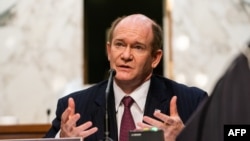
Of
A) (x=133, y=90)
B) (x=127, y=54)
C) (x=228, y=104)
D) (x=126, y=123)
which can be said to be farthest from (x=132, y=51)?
(x=228, y=104)

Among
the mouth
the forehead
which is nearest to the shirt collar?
the mouth

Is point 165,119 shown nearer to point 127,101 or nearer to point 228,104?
point 127,101

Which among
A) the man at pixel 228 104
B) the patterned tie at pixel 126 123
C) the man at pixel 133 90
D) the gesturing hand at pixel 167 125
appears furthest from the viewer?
the man at pixel 133 90

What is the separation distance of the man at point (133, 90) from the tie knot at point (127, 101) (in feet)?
0.06

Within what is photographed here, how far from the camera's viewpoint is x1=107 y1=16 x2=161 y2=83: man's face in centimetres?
273

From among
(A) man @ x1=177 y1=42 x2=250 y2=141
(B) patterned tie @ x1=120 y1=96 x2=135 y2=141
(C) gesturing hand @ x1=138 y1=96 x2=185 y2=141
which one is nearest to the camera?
(A) man @ x1=177 y1=42 x2=250 y2=141

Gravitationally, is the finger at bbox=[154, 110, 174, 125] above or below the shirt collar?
below

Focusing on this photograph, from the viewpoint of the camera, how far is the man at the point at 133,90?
8.93 ft

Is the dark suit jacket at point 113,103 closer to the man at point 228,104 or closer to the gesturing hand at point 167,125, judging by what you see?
the gesturing hand at point 167,125

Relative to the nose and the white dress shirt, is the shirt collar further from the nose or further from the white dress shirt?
the nose

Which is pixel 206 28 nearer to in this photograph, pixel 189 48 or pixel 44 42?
pixel 189 48

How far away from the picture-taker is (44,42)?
459 cm

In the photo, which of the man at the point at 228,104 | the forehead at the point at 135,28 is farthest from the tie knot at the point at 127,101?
the man at the point at 228,104

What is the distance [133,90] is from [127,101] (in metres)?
0.09
